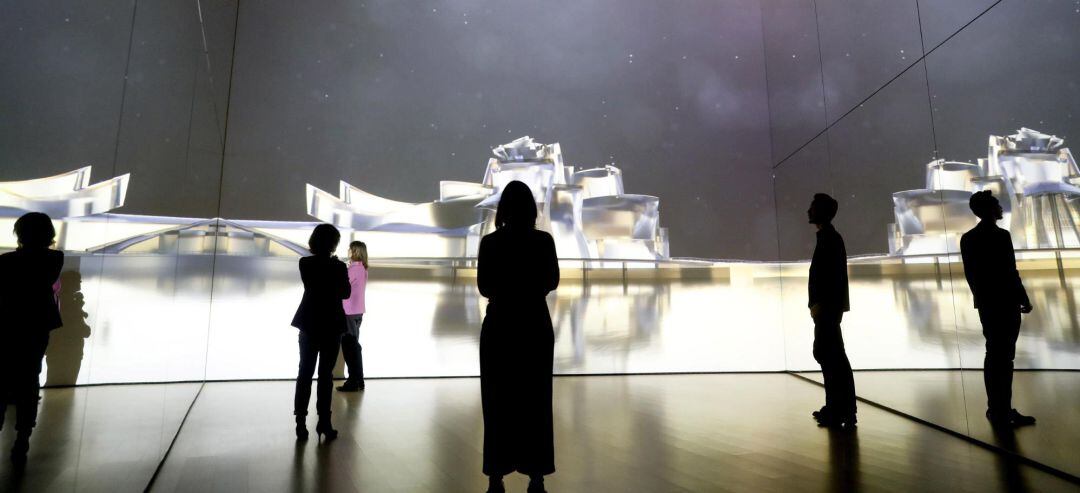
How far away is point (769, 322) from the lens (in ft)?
19.5

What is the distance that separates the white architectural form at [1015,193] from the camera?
2285mm

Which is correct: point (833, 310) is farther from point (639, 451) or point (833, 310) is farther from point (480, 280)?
point (480, 280)

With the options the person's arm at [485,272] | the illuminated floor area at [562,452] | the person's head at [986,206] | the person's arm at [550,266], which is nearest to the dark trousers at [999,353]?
the illuminated floor area at [562,452]

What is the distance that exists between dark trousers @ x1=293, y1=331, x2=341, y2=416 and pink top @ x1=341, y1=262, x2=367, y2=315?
A: 5.86 ft

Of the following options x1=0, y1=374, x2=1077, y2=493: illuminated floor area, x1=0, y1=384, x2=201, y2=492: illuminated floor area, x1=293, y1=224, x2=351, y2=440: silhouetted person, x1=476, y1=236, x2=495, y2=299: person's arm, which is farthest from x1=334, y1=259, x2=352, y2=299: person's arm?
x1=476, y1=236, x2=495, y2=299: person's arm

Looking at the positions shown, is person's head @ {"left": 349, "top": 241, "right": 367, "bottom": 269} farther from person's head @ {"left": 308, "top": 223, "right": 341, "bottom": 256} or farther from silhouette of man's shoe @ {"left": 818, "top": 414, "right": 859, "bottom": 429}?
silhouette of man's shoe @ {"left": 818, "top": 414, "right": 859, "bottom": 429}

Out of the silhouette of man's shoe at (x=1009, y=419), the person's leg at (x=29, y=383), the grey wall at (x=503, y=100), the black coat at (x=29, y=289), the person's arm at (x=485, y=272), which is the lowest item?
the silhouette of man's shoe at (x=1009, y=419)

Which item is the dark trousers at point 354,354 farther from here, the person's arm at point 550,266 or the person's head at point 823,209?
the person's head at point 823,209

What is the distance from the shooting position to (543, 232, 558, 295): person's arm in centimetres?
208

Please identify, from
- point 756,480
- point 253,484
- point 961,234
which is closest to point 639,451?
point 756,480

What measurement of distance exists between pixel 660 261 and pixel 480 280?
4276mm

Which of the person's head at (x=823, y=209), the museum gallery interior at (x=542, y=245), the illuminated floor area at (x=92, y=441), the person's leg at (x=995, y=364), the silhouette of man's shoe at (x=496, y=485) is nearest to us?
the illuminated floor area at (x=92, y=441)

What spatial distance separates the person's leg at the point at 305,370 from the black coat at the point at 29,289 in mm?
1955

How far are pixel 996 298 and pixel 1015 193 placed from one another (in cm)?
48
